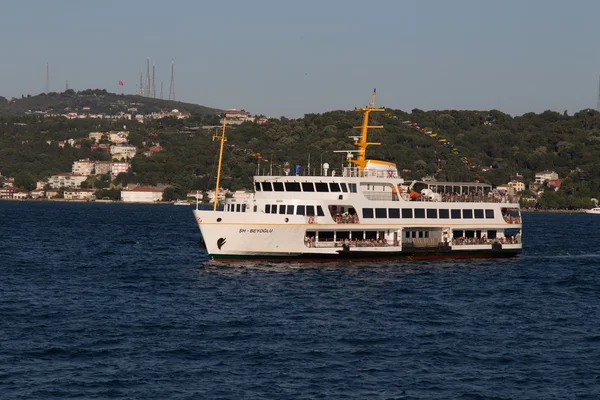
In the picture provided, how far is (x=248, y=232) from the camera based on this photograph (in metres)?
59.8

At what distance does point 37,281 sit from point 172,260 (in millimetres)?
15560

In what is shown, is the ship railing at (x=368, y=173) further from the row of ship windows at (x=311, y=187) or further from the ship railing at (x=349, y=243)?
the ship railing at (x=349, y=243)

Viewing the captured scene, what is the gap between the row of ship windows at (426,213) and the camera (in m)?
64.5

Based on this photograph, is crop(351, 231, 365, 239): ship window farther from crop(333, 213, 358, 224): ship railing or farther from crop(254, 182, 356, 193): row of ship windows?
crop(254, 182, 356, 193): row of ship windows

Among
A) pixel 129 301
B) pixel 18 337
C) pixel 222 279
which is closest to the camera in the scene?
pixel 18 337

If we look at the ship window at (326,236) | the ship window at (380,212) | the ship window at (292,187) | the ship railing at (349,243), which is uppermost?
the ship window at (292,187)

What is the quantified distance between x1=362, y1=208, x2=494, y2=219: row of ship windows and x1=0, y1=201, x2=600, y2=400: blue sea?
11.0 ft

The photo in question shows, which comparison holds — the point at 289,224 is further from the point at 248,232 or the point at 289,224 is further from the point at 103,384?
the point at 103,384

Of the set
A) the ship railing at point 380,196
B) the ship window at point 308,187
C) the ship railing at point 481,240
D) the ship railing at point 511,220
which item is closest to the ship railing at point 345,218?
the ship railing at point 380,196

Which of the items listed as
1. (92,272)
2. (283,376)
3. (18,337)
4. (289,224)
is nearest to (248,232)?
(289,224)

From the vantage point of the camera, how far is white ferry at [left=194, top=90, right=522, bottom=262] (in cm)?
6009

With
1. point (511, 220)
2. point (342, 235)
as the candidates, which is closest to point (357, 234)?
point (342, 235)

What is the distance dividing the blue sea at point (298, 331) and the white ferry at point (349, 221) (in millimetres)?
1121

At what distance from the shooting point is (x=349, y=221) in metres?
63.0
